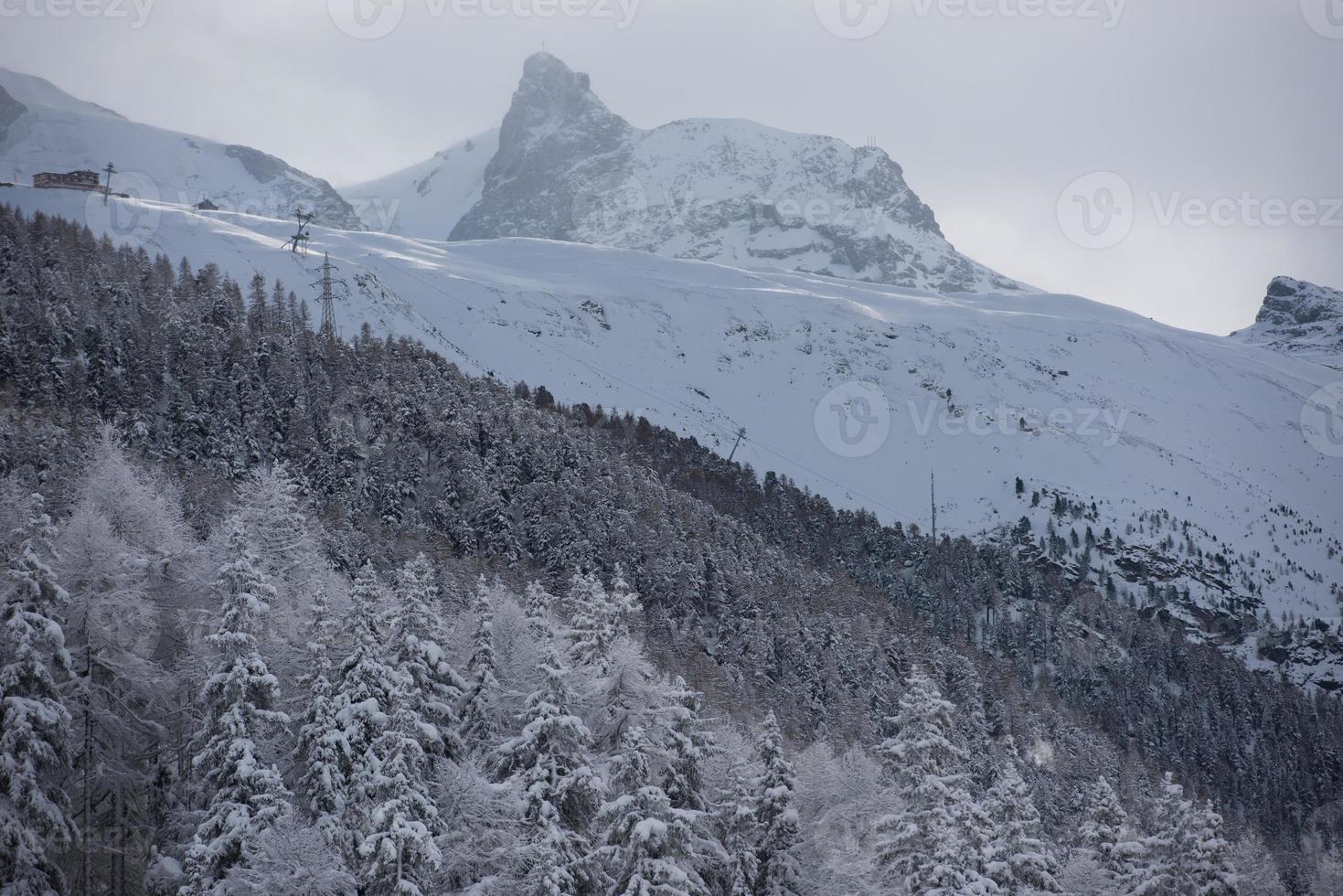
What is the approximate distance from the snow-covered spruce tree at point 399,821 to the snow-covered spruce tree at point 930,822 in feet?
48.6

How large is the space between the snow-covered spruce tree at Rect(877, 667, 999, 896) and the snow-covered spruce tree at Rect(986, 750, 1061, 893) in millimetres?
2676

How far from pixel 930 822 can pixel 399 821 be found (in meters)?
16.7

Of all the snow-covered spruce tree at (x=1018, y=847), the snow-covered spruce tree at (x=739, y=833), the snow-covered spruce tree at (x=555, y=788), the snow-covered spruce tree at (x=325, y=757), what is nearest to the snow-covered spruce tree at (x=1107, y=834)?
the snow-covered spruce tree at (x=1018, y=847)

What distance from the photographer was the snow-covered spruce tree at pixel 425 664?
1198 inches

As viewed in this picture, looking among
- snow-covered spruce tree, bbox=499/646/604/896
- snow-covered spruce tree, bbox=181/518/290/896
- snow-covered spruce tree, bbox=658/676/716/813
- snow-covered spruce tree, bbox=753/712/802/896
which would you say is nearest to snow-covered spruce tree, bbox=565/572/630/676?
snow-covered spruce tree, bbox=658/676/716/813

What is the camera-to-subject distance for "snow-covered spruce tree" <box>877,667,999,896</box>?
2998cm

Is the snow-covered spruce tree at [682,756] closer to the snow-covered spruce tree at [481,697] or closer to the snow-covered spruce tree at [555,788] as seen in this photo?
the snow-covered spruce tree at [555,788]

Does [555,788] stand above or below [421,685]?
below

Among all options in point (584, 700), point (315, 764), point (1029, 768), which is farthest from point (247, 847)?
point (1029, 768)

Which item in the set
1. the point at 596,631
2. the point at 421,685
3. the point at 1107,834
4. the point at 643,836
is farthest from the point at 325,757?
the point at 1107,834

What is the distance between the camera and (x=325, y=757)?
27.7 metres

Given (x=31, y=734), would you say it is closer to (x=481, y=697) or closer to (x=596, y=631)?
(x=481, y=697)

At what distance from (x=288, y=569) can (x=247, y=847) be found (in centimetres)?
1894

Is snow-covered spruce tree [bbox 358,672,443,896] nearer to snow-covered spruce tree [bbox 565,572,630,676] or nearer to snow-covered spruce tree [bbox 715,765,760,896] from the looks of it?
snow-covered spruce tree [bbox 565,572,630,676]
